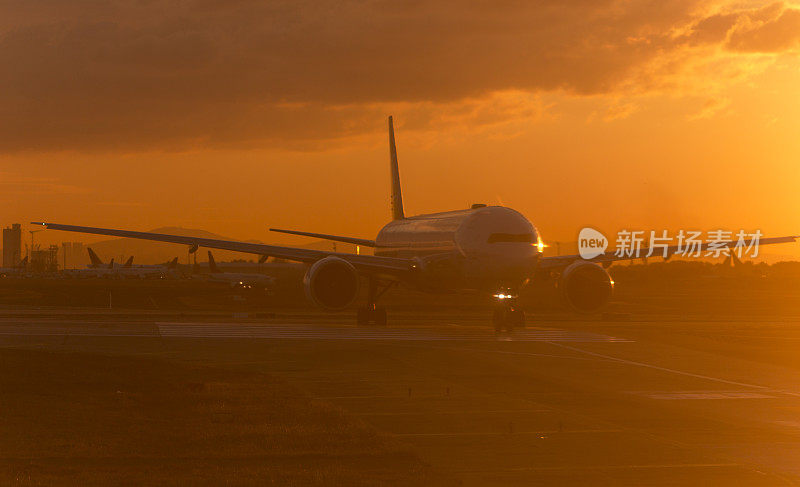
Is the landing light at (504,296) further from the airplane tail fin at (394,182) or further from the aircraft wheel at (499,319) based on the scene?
the airplane tail fin at (394,182)

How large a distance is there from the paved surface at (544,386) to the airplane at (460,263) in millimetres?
1496

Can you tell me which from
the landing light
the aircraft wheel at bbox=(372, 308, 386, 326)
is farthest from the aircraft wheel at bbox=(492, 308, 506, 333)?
the aircraft wheel at bbox=(372, 308, 386, 326)

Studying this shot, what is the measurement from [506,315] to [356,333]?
17.4 feet

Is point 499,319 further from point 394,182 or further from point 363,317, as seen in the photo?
point 394,182

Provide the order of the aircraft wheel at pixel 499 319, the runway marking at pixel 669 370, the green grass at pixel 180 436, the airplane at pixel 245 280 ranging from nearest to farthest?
the green grass at pixel 180 436 → the runway marking at pixel 669 370 → the aircraft wheel at pixel 499 319 → the airplane at pixel 245 280

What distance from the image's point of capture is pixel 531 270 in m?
34.0

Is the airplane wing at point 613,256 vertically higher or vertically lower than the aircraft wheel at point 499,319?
higher

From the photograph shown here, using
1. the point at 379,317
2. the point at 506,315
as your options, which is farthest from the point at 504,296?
the point at 379,317

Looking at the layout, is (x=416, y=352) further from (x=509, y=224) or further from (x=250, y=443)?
(x=250, y=443)

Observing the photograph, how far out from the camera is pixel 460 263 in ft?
113

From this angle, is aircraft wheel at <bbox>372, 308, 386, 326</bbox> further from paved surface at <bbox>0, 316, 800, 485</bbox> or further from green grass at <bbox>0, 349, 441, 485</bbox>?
green grass at <bbox>0, 349, 441, 485</bbox>

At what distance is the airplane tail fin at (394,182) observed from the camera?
4856 cm

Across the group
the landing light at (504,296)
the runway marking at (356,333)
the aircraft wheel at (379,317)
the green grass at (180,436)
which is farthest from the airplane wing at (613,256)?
the green grass at (180,436)

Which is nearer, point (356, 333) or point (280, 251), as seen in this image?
point (356, 333)
